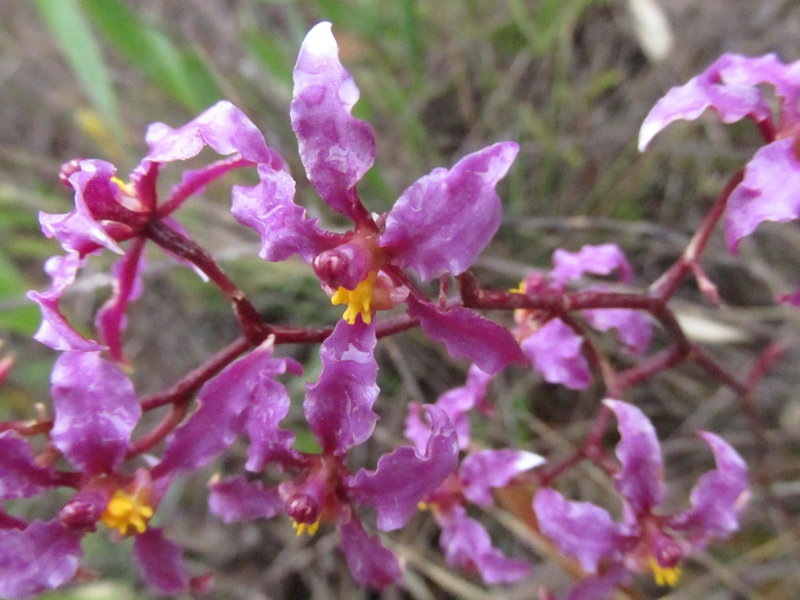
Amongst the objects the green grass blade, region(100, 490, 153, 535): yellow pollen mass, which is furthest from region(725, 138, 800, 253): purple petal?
the green grass blade

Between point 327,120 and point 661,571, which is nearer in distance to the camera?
point 327,120

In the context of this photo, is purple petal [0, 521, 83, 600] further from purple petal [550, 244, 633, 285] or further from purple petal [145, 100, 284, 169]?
purple petal [550, 244, 633, 285]

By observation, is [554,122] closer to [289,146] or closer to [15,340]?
[289,146]

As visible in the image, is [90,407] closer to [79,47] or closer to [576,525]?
[576,525]

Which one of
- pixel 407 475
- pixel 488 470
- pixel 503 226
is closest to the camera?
pixel 407 475

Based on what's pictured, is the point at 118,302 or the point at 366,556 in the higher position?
the point at 118,302

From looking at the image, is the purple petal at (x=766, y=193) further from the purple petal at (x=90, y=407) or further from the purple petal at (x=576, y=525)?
the purple petal at (x=90, y=407)

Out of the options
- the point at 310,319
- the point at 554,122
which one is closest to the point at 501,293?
the point at 310,319

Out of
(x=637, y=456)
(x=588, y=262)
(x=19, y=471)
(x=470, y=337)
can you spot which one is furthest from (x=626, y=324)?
(x=19, y=471)
